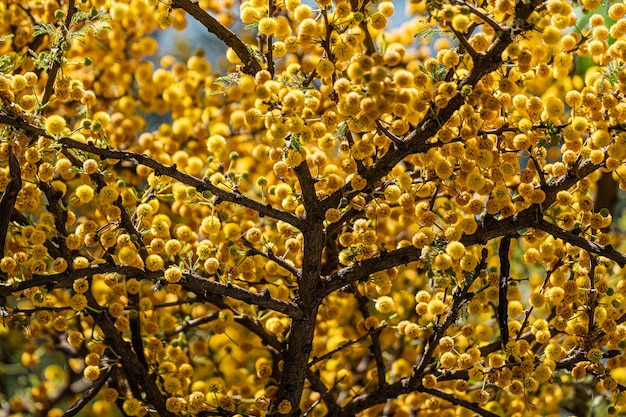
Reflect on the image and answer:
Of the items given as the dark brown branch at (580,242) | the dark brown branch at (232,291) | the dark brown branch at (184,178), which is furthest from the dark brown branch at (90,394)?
the dark brown branch at (580,242)

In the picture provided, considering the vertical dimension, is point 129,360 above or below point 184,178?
below

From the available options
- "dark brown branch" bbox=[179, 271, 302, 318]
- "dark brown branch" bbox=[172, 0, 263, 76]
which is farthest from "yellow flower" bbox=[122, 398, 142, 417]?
"dark brown branch" bbox=[172, 0, 263, 76]

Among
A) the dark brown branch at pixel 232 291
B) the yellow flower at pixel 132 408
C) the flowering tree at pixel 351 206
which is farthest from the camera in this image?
the yellow flower at pixel 132 408

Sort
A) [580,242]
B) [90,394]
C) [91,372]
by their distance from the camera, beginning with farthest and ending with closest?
[90,394]
[91,372]
[580,242]

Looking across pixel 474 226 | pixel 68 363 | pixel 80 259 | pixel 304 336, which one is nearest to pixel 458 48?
pixel 474 226

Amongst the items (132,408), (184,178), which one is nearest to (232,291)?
(184,178)

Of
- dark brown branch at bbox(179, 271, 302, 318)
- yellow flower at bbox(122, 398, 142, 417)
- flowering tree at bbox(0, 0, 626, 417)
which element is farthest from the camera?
yellow flower at bbox(122, 398, 142, 417)

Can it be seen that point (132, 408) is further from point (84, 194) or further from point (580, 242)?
point (580, 242)

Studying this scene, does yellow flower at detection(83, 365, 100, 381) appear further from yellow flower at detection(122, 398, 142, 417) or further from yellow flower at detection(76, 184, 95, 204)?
yellow flower at detection(76, 184, 95, 204)

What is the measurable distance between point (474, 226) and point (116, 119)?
0.79m

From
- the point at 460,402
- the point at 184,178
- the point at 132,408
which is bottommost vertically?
the point at 132,408

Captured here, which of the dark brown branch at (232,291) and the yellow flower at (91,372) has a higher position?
the dark brown branch at (232,291)

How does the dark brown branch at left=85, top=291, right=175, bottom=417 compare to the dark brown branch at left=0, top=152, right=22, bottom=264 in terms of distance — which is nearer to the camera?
the dark brown branch at left=0, top=152, right=22, bottom=264

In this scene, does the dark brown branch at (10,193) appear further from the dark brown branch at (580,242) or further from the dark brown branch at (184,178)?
the dark brown branch at (580,242)
